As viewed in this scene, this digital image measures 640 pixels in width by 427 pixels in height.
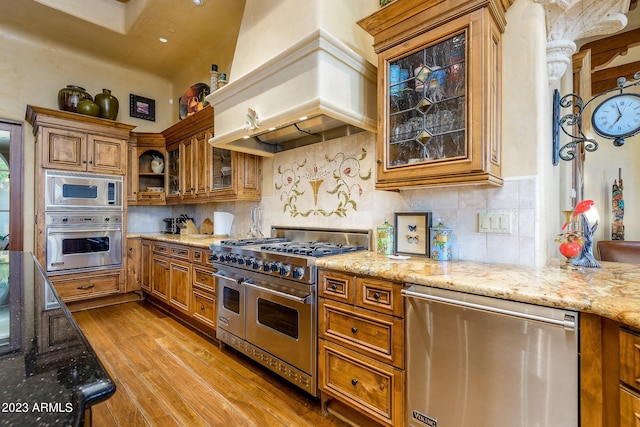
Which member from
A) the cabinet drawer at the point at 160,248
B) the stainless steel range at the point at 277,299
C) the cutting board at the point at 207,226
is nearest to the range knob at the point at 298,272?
the stainless steel range at the point at 277,299

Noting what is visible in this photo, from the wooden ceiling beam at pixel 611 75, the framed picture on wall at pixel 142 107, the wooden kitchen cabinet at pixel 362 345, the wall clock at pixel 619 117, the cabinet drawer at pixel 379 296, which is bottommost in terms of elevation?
the wooden kitchen cabinet at pixel 362 345

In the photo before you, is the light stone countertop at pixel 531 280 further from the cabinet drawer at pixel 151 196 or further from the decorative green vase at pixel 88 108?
the decorative green vase at pixel 88 108

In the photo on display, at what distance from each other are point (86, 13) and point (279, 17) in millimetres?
2560

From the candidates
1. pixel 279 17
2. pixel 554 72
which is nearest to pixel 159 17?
pixel 279 17

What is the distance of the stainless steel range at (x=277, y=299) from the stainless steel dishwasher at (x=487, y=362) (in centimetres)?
65

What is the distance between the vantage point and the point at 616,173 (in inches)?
170

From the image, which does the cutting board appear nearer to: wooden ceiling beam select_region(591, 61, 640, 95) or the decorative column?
the decorative column

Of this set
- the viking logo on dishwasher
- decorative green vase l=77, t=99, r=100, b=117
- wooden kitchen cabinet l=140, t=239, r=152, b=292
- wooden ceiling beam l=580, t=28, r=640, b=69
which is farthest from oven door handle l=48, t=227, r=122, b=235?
wooden ceiling beam l=580, t=28, r=640, b=69

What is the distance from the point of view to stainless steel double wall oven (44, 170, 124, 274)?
3.40 m

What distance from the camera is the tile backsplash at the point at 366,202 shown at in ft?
5.52

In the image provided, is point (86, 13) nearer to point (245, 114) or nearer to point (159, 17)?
point (159, 17)

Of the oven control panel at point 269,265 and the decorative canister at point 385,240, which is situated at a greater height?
the decorative canister at point 385,240

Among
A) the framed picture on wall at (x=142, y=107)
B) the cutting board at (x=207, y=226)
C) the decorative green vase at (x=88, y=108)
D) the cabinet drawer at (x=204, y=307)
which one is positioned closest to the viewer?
the cabinet drawer at (x=204, y=307)

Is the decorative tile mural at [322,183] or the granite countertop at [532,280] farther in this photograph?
the decorative tile mural at [322,183]
